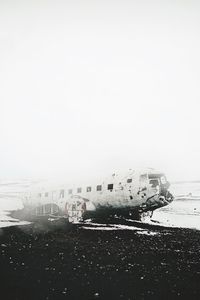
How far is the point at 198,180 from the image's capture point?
765 cm

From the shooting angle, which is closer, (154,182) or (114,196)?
(154,182)

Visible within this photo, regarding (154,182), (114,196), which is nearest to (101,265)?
(114,196)

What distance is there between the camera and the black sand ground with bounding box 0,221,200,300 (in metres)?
5.49

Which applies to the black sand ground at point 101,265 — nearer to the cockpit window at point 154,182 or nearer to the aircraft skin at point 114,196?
the aircraft skin at point 114,196

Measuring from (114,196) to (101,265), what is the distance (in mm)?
3331

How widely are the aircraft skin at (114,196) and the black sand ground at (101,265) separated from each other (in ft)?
3.65

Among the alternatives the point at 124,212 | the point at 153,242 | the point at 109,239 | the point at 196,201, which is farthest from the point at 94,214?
the point at 196,201

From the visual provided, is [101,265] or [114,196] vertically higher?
[114,196]

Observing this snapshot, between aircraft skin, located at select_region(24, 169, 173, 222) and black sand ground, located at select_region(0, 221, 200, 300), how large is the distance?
111cm

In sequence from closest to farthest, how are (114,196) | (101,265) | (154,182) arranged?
(101,265) → (154,182) → (114,196)

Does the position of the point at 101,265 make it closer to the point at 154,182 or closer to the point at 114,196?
the point at 114,196

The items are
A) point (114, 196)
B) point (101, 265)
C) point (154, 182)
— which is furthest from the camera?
point (114, 196)

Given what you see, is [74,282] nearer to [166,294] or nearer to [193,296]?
[166,294]

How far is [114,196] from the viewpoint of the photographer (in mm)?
9508
